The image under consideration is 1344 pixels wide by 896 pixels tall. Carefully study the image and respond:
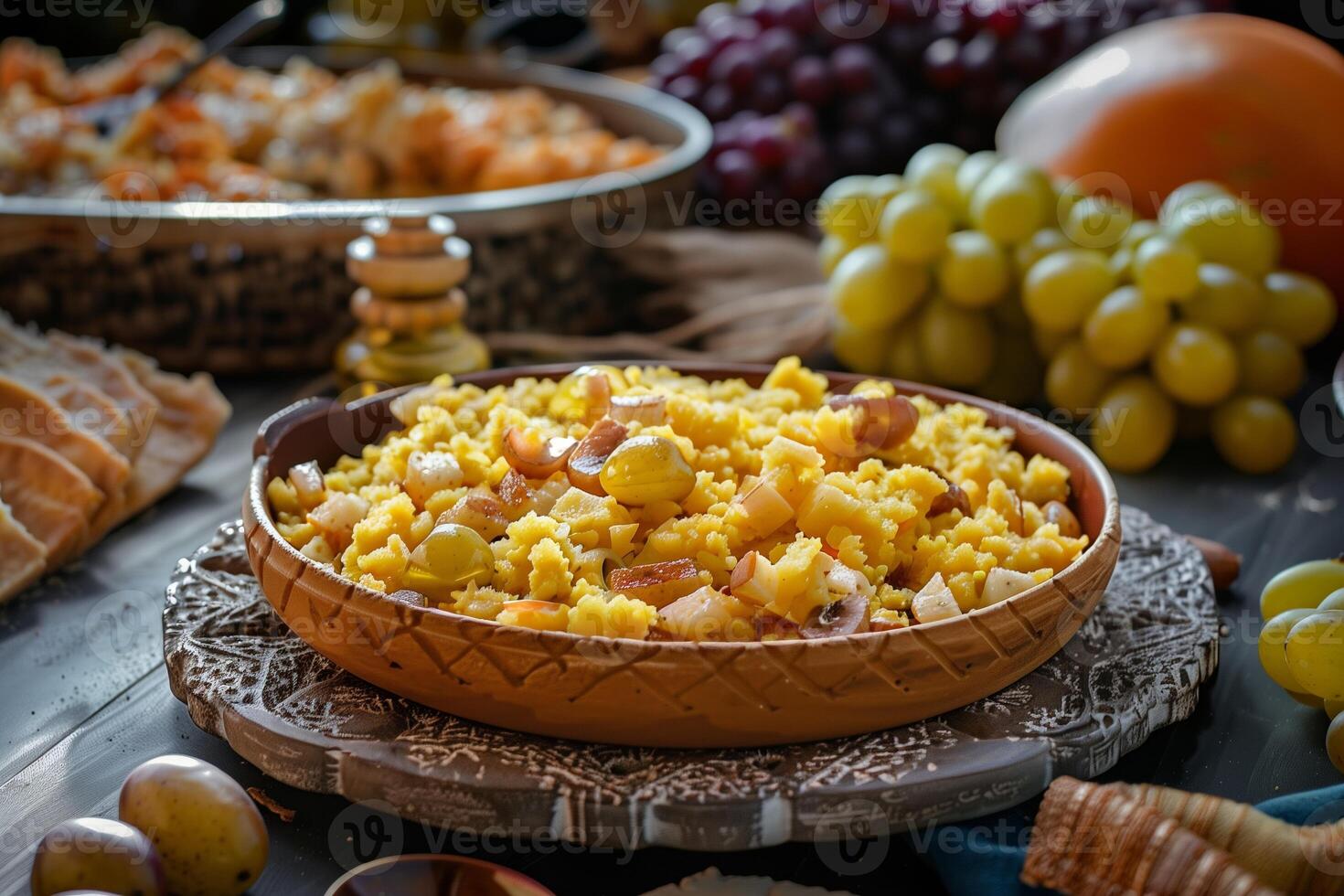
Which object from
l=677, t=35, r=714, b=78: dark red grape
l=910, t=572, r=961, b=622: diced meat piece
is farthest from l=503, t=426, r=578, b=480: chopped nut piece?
l=677, t=35, r=714, b=78: dark red grape

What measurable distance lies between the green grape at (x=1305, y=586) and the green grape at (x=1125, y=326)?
605 mm

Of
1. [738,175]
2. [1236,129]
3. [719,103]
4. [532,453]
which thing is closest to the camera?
[532,453]

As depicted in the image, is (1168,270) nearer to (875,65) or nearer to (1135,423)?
(1135,423)

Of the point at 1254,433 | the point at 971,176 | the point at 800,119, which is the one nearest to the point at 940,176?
the point at 971,176

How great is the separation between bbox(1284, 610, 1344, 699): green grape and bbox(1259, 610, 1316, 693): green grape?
0.02 metres

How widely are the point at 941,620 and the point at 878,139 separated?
2.14m

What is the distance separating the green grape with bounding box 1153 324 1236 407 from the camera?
1.76 metres

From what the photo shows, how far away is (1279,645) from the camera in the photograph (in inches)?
44.8

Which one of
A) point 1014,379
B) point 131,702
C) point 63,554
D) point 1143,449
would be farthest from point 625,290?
point 131,702

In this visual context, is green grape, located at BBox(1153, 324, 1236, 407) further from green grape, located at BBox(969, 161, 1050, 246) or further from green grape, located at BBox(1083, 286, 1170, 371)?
green grape, located at BBox(969, 161, 1050, 246)

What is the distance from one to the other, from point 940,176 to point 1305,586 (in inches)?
39.5

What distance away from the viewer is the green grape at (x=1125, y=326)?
177 cm

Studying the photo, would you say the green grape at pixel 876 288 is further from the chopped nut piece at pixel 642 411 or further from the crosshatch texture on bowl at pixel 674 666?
the crosshatch texture on bowl at pixel 674 666

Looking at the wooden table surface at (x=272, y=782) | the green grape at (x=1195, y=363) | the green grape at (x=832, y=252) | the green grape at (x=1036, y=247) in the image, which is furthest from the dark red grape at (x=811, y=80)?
the wooden table surface at (x=272, y=782)
